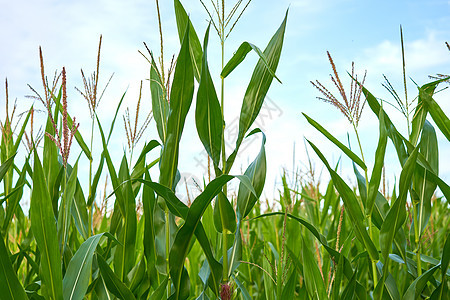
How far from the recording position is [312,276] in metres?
1.34

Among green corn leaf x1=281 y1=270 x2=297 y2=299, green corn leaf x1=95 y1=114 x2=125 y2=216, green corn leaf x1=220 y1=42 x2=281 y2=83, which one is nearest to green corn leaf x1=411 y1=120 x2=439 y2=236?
green corn leaf x1=281 y1=270 x2=297 y2=299

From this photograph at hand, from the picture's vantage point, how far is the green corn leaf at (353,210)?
125cm

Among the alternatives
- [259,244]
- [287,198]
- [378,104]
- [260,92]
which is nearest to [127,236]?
[260,92]

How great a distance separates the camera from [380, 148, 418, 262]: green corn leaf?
47.9 inches

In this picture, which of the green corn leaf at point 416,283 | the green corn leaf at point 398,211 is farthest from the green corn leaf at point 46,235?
the green corn leaf at point 416,283

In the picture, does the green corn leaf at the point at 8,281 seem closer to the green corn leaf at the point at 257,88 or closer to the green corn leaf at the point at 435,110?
the green corn leaf at the point at 257,88

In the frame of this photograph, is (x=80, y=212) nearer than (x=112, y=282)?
No

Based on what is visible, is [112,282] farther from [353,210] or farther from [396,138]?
[396,138]

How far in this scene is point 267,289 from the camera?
1.63 m

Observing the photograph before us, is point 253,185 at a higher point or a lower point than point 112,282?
higher

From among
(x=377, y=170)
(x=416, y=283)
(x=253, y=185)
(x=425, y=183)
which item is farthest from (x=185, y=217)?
(x=425, y=183)

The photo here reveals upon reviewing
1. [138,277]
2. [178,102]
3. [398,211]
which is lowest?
[138,277]

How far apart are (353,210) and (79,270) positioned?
2.55 ft

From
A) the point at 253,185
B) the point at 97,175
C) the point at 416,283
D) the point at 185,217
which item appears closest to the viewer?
the point at 185,217
